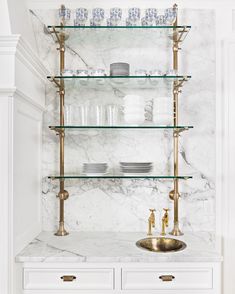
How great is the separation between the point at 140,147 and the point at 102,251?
868 mm

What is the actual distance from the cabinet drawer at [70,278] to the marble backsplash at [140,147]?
2.02ft

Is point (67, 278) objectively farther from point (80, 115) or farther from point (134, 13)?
point (134, 13)

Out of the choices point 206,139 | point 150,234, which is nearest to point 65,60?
point 206,139

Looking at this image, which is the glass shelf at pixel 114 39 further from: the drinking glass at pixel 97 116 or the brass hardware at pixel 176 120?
the drinking glass at pixel 97 116

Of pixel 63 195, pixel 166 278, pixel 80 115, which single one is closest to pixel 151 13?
pixel 80 115

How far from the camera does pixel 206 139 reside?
266 cm

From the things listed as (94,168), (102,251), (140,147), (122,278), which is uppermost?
(140,147)

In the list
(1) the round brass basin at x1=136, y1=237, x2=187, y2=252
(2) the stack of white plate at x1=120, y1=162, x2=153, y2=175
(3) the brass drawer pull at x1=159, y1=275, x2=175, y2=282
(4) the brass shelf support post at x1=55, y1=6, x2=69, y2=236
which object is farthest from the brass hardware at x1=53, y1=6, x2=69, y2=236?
(3) the brass drawer pull at x1=159, y1=275, x2=175, y2=282

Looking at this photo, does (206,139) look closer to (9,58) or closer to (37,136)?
(37,136)

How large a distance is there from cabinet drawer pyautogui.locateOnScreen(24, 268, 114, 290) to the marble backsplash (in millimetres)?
617

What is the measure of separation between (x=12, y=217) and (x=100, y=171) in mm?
708

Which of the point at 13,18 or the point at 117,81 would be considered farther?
the point at 117,81

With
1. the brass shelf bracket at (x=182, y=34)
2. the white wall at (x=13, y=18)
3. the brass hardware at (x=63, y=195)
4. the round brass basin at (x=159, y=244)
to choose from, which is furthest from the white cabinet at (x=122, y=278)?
the brass shelf bracket at (x=182, y=34)

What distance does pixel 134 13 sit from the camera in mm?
2484
